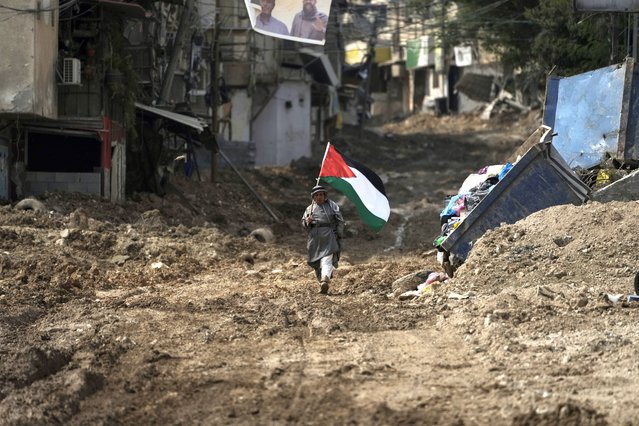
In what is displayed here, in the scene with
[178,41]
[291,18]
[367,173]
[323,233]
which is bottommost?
[323,233]

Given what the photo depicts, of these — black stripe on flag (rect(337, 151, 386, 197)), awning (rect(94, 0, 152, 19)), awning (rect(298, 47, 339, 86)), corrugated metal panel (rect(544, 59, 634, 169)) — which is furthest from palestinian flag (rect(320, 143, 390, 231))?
awning (rect(298, 47, 339, 86))

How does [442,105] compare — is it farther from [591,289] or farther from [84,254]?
[591,289]

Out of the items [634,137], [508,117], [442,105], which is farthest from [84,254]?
[442,105]

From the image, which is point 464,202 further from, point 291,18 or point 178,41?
point 178,41

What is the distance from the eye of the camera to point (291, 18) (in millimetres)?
22375

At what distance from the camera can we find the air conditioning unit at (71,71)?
22.9 meters

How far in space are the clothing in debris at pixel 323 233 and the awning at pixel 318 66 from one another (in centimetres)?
3231

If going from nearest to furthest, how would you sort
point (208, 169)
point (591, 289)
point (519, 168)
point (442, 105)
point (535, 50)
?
point (591, 289)
point (519, 168)
point (535, 50)
point (208, 169)
point (442, 105)

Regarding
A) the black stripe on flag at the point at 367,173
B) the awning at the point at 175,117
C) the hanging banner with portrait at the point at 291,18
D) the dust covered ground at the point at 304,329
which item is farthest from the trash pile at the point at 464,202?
the awning at the point at 175,117

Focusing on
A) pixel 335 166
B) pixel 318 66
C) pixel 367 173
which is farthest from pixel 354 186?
pixel 318 66

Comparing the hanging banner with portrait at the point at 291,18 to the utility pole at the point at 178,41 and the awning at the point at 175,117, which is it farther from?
the awning at the point at 175,117

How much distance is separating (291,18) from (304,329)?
1218cm

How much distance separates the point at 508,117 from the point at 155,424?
51.0 meters

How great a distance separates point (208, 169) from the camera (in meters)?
35.5
